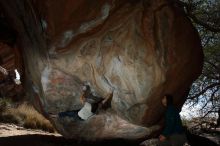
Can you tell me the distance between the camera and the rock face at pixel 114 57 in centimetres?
920

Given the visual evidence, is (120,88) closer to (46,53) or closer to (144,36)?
(144,36)

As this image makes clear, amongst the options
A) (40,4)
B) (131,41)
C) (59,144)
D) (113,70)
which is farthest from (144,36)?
(59,144)

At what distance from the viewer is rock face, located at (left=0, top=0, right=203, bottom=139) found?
920cm

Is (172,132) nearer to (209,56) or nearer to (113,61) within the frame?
(113,61)

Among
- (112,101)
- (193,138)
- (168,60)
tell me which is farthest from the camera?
(193,138)

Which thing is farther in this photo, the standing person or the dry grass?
the dry grass

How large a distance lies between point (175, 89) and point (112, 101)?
4.76 ft

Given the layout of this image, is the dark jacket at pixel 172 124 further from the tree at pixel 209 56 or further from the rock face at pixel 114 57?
the tree at pixel 209 56

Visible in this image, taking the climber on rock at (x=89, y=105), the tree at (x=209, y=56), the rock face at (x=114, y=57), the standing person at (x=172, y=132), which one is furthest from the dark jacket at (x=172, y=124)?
the tree at (x=209, y=56)

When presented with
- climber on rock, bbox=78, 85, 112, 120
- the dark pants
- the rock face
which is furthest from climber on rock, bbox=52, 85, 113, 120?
the dark pants

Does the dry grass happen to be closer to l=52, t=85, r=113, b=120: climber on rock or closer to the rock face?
the rock face

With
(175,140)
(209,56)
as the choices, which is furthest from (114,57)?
(209,56)

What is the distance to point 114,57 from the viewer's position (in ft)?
32.0

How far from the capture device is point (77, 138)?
9.98 metres
